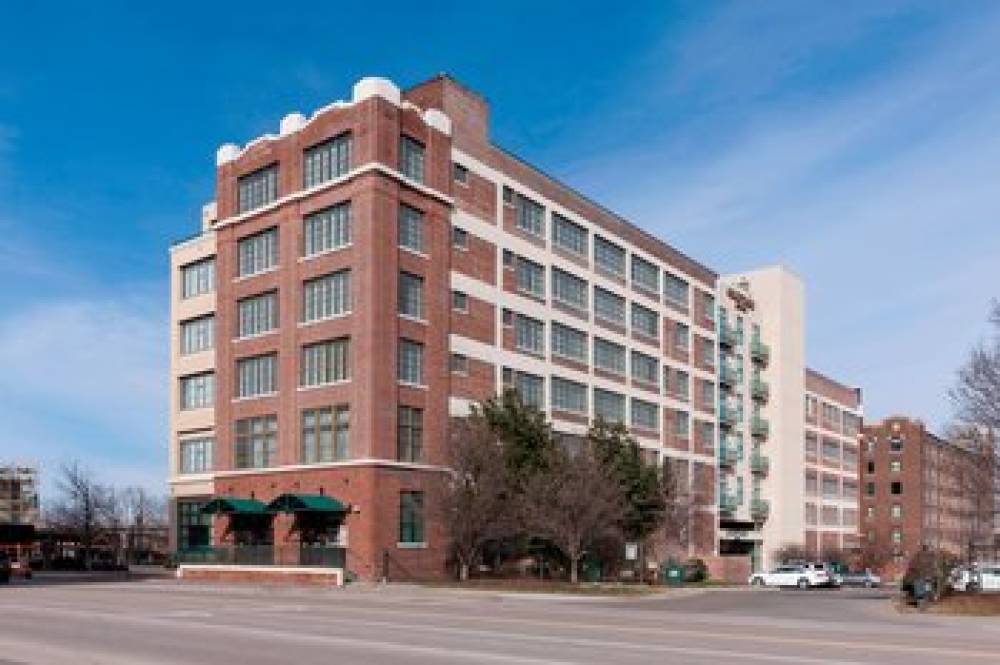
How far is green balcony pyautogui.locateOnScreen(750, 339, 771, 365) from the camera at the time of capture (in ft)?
329

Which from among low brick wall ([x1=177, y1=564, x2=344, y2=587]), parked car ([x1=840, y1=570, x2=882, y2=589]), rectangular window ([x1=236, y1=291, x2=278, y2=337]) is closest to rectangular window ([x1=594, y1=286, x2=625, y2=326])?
rectangular window ([x1=236, y1=291, x2=278, y2=337])

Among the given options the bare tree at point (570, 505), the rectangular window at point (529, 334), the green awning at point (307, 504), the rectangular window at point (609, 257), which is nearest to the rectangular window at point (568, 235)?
the rectangular window at point (609, 257)

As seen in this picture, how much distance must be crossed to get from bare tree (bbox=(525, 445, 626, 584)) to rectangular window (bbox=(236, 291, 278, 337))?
17.4 m

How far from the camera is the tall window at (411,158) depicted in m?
55.1

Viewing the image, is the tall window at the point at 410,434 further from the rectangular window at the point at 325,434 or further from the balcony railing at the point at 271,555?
the balcony railing at the point at 271,555

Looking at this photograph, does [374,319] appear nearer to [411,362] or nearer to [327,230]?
[411,362]

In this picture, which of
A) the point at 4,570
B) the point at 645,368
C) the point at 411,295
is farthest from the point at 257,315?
the point at 645,368

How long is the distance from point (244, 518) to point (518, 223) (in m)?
22.4

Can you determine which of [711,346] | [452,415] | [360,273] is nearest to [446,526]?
[452,415]

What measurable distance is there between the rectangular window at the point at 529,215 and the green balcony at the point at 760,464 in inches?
1617

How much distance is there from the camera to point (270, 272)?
58.7 m

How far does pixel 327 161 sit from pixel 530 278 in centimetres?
1501

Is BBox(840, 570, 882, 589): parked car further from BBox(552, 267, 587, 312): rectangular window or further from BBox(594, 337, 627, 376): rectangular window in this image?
BBox(552, 267, 587, 312): rectangular window

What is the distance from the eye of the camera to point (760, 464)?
328ft
